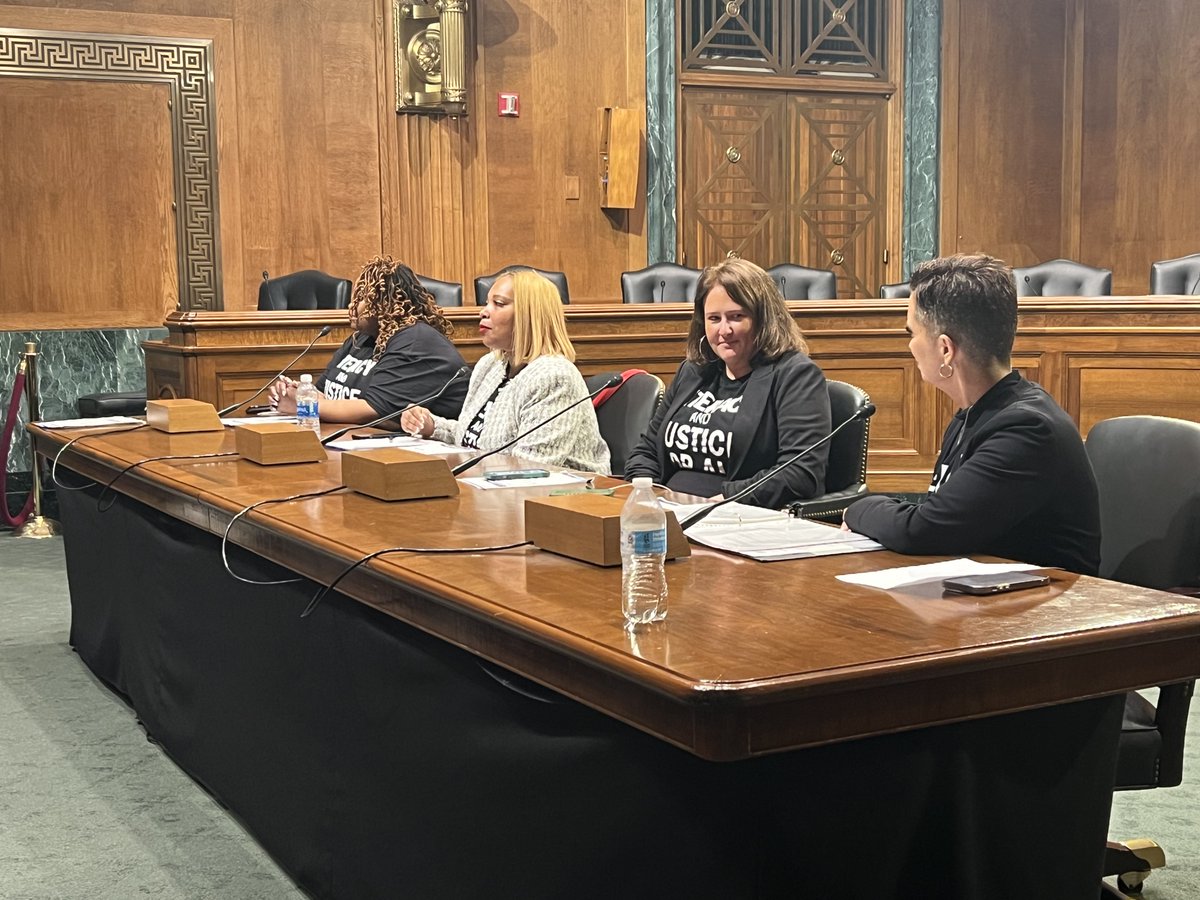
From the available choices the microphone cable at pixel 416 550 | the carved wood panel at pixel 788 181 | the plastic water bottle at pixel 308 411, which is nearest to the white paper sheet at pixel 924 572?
the microphone cable at pixel 416 550

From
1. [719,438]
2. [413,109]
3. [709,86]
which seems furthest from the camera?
[709,86]

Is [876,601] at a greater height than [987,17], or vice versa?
[987,17]

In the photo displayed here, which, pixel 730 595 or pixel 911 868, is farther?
pixel 730 595

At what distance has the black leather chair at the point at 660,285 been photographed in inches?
268

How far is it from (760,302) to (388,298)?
1.63 metres

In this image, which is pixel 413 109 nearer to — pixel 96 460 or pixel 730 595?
pixel 96 460

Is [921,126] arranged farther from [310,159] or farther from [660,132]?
[310,159]

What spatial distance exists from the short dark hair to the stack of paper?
365 millimetres

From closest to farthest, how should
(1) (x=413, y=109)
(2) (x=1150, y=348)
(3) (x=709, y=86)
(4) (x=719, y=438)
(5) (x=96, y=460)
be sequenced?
(4) (x=719, y=438) < (5) (x=96, y=460) < (2) (x=1150, y=348) < (1) (x=413, y=109) < (3) (x=709, y=86)

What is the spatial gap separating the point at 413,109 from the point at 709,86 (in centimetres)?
184

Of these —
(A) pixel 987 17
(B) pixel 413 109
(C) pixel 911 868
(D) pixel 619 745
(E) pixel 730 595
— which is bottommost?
(C) pixel 911 868

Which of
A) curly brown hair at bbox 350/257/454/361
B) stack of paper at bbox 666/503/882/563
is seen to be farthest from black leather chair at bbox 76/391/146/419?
stack of paper at bbox 666/503/882/563

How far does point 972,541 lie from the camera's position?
2201 millimetres

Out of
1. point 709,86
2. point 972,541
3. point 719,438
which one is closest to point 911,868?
point 972,541
